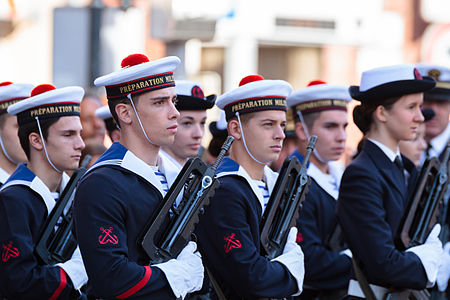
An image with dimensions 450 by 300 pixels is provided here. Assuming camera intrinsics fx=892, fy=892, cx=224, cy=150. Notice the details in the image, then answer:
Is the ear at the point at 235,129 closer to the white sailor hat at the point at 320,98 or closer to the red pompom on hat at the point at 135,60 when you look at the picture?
the red pompom on hat at the point at 135,60

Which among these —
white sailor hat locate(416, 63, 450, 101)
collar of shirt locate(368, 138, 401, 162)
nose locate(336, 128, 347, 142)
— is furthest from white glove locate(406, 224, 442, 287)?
white sailor hat locate(416, 63, 450, 101)

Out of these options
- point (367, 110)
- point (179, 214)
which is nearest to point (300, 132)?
point (367, 110)

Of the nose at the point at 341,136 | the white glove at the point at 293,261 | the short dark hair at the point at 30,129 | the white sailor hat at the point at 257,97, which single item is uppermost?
the white sailor hat at the point at 257,97

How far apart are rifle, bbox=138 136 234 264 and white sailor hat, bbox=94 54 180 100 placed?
42 centimetres

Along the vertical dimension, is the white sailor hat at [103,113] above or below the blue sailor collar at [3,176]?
above

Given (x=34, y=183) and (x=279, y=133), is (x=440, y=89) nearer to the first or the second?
(x=279, y=133)

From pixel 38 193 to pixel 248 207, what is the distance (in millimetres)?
1235

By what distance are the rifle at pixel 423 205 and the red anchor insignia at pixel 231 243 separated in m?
1.13

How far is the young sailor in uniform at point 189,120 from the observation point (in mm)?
6315

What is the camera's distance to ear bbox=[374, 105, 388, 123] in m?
5.47

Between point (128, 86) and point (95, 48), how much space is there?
4800 millimetres

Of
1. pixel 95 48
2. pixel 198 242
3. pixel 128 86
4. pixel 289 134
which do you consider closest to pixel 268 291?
pixel 198 242

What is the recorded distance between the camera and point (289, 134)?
26.8ft

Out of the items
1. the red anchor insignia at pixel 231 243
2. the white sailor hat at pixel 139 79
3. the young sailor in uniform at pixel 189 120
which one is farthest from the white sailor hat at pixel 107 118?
the white sailor hat at pixel 139 79
